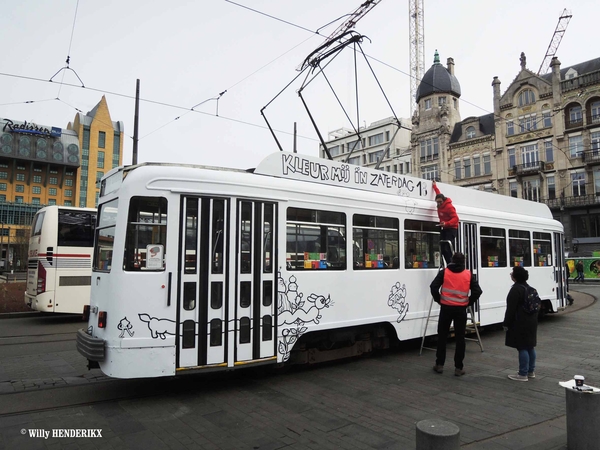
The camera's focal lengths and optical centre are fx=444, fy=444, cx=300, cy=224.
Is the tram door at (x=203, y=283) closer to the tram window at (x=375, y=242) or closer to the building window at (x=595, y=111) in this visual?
the tram window at (x=375, y=242)

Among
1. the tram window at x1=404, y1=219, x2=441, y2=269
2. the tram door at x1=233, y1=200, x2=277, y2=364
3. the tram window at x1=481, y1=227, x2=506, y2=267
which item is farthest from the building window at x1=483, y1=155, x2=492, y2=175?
the tram door at x1=233, y1=200, x2=277, y2=364

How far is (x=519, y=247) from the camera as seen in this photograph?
1108cm

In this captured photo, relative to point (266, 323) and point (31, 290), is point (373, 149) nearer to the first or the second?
point (31, 290)

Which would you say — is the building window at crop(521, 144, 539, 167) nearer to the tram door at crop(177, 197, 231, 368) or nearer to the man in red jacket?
the man in red jacket

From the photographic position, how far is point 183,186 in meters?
5.73

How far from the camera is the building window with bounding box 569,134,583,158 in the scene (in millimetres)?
40688

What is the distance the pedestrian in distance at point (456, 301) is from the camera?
682 cm

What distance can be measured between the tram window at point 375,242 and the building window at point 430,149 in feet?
154

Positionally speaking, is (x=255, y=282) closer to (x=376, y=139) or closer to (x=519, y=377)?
(x=519, y=377)

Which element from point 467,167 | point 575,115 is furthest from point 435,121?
point 575,115

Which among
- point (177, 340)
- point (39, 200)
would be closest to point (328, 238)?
point (177, 340)

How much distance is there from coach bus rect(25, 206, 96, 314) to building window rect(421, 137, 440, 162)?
150 feet

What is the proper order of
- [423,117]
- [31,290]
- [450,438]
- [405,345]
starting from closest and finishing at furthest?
[450,438]
[405,345]
[31,290]
[423,117]

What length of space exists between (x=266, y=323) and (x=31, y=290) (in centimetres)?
1008
